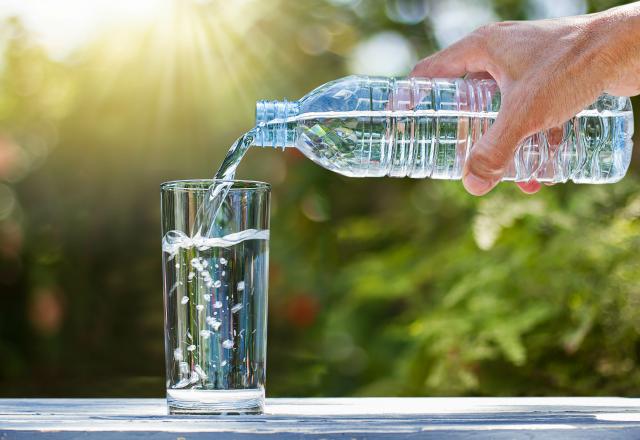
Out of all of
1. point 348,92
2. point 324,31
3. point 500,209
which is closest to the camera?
point 348,92

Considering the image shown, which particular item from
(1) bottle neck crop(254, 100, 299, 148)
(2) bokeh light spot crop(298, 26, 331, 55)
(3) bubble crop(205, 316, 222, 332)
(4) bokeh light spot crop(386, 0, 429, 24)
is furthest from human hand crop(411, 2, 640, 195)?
(2) bokeh light spot crop(298, 26, 331, 55)

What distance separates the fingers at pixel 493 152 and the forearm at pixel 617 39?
0.53ft

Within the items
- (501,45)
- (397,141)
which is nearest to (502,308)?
(397,141)

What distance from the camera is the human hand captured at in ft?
3.95

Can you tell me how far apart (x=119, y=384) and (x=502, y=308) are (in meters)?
1.58

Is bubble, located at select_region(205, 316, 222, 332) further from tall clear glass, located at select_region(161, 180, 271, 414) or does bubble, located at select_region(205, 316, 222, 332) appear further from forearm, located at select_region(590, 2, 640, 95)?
forearm, located at select_region(590, 2, 640, 95)

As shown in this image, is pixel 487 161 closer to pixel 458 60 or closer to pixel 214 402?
pixel 458 60

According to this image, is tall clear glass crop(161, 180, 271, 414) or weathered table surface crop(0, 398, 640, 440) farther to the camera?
tall clear glass crop(161, 180, 271, 414)

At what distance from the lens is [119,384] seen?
3236 mm

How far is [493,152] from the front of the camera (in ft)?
4.00

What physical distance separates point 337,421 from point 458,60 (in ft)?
2.40

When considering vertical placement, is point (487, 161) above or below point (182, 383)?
above

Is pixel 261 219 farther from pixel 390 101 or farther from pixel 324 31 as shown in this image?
pixel 324 31

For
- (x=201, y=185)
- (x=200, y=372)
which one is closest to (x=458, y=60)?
(x=201, y=185)
